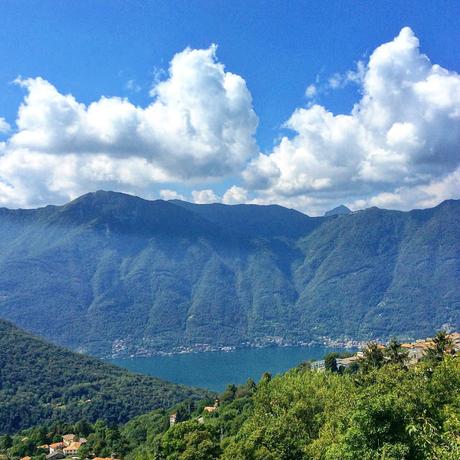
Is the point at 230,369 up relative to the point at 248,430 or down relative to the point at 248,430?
down

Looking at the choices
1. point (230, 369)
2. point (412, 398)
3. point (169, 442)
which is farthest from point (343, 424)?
point (230, 369)

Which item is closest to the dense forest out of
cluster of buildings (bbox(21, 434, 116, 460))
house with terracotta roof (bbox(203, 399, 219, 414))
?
house with terracotta roof (bbox(203, 399, 219, 414))

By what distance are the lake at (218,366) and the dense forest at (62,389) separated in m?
28.6

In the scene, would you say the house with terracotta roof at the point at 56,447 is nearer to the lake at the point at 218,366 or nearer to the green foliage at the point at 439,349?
the green foliage at the point at 439,349

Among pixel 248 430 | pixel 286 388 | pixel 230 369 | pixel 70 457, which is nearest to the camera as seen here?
pixel 248 430

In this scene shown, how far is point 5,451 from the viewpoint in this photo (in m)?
54.1

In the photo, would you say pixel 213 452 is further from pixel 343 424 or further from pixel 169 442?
pixel 343 424

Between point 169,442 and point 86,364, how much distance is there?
9721 centimetres

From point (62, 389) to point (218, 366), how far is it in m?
77.2

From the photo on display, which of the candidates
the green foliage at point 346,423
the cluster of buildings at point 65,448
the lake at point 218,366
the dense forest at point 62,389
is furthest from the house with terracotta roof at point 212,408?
the lake at point 218,366

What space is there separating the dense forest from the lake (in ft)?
93.8

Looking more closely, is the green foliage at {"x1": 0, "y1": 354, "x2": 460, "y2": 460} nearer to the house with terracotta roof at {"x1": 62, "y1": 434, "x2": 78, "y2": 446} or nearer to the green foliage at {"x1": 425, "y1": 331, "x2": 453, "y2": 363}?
the green foliage at {"x1": 425, "y1": 331, "x2": 453, "y2": 363}

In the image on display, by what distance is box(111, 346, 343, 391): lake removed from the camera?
141625mm

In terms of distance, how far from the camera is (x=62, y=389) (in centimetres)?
9944
